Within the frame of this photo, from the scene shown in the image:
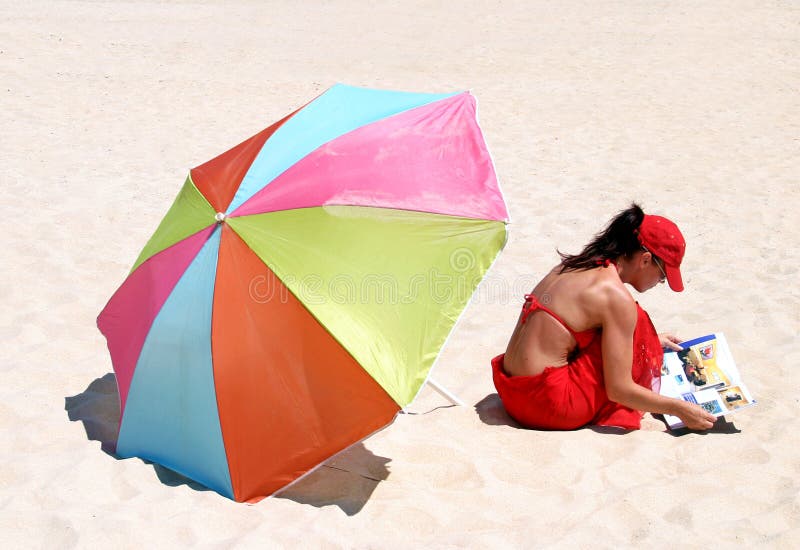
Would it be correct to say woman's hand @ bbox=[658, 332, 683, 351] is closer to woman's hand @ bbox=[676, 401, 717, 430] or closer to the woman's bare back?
woman's hand @ bbox=[676, 401, 717, 430]

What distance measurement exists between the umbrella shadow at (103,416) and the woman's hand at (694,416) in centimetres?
189

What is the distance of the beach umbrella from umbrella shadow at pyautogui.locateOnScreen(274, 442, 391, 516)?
0.27 m

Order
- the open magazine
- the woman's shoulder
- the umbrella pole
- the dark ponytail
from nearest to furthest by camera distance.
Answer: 1. the woman's shoulder
2. the dark ponytail
3. the open magazine
4. the umbrella pole

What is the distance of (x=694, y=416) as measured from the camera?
3.23 metres

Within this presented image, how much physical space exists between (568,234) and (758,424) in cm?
271

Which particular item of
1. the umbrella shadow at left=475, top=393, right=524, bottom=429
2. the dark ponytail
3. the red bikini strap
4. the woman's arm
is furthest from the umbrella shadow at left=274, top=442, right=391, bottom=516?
the dark ponytail

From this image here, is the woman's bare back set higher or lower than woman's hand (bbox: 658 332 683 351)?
higher

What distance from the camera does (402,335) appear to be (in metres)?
A: 2.72

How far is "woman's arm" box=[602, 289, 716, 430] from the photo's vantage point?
308 centimetres

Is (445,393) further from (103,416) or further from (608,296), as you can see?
(103,416)

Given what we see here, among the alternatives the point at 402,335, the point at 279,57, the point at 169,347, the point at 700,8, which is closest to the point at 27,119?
the point at 279,57

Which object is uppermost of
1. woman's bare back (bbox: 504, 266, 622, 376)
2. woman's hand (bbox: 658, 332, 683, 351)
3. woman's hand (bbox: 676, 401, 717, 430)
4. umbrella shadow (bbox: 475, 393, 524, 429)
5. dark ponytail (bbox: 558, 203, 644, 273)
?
dark ponytail (bbox: 558, 203, 644, 273)

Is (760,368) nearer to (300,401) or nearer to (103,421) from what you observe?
Result: (300,401)

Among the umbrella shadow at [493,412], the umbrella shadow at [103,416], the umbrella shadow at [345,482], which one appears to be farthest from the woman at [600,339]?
the umbrella shadow at [103,416]
